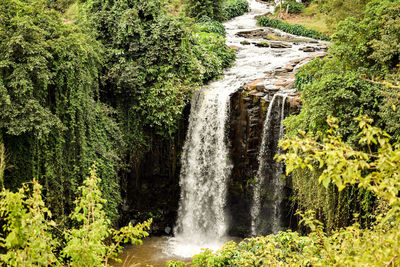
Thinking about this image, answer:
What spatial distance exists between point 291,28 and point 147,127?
15.7 metres

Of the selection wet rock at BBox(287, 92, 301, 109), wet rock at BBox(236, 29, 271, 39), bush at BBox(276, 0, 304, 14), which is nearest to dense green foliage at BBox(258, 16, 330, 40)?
wet rock at BBox(236, 29, 271, 39)

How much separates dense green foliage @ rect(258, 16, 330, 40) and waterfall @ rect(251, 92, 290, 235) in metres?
12.5

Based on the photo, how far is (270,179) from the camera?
38.0 feet

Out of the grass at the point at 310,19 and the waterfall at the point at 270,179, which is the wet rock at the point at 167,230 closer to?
the waterfall at the point at 270,179

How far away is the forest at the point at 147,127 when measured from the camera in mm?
4328

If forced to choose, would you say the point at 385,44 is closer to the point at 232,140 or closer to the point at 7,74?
the point at 232,140

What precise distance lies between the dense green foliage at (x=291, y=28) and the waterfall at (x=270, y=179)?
12487mm

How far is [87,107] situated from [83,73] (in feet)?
3.21

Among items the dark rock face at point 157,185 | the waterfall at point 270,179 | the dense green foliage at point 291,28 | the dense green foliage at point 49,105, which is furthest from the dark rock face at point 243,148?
the dense green foliage at point 291,28

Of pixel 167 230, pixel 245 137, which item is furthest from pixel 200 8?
pixel 167 230

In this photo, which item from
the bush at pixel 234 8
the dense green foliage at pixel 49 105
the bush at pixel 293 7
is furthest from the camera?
the bush at pixel 293 7

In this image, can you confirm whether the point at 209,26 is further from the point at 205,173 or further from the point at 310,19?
the point at 310,19

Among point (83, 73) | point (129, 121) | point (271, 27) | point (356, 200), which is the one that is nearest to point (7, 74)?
point (83, 73)

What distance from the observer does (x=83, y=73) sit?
959cm
